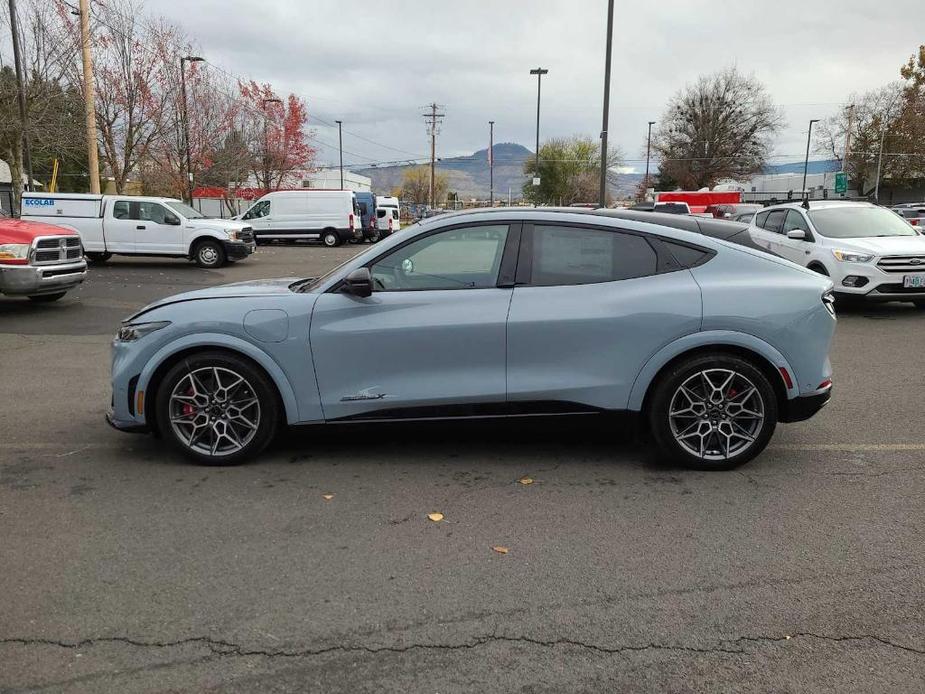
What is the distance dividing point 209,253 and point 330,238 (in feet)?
42.0

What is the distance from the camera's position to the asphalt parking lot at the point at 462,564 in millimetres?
2664

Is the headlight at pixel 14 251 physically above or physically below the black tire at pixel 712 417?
above

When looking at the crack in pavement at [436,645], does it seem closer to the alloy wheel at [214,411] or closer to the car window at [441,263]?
the alloy wheel at [214,411]

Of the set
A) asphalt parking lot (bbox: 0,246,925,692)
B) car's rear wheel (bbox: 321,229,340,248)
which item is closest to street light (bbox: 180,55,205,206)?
car's rear wheel (bbox: 321,229,340,248)

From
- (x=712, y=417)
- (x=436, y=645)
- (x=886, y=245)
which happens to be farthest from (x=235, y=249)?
(x=436, y=645)

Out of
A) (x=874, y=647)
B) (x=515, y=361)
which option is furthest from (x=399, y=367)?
(x=874, y=647)

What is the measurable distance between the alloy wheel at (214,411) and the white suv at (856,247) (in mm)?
7531

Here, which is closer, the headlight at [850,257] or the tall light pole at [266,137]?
the headlight at [850,257]

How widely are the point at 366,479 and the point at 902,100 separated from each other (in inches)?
2772

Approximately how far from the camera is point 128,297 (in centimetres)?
1369

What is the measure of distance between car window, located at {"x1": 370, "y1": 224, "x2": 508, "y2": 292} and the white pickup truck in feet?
53.2

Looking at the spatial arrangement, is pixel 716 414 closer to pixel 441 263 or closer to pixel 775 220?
pixel 441 263

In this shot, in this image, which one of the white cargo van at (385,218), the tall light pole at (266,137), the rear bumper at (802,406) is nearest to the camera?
the rear bumper at (802,406)

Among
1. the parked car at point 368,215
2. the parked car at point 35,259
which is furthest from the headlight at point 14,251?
the parked car at point 368,215
